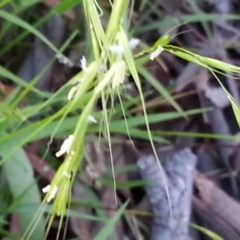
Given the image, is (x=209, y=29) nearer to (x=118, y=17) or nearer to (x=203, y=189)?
(x=203, y=189)

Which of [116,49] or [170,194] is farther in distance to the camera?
[170,194]

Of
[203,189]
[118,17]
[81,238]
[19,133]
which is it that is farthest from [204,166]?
[118,17]

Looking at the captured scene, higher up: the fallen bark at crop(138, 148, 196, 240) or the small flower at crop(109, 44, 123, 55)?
the small flower at crop(109, 44, 123, 55)

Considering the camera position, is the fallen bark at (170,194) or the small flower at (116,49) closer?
the small flower at (116,49)

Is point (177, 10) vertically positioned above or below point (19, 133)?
below

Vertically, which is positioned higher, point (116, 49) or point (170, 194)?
point (116, 49)

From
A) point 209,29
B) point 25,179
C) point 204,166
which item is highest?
point 25,179

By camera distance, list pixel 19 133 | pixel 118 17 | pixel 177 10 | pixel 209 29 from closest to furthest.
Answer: pixel 118 17 < pixel 19 133 < pixel 177 10 < pixel 209 29

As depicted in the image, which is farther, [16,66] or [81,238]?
[16,66]

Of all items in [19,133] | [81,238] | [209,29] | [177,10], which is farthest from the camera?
[209,29]

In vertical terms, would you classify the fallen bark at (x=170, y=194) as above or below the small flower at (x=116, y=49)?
below

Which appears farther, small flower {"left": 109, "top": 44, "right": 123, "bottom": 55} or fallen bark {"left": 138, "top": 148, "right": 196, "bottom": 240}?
fallen bark {"left": 138, "top": 148, "right": 196, "bottom": 240}
